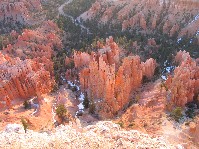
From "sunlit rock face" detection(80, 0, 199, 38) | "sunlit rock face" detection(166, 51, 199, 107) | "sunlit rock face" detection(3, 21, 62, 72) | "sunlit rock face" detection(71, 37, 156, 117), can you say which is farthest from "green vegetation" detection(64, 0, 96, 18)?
"sunlit rock face" detection(166, 51, 199, 107)

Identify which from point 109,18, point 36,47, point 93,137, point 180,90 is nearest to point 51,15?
point 109,18

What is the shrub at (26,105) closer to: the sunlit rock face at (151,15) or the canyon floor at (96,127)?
the canyon floor at (96,127)

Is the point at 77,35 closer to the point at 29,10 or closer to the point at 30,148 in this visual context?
the point at 29,10

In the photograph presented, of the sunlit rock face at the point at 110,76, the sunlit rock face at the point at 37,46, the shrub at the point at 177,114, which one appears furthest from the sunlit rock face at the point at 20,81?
the shrub at the point at 177,114

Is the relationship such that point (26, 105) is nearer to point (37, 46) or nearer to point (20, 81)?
point (20, 81)

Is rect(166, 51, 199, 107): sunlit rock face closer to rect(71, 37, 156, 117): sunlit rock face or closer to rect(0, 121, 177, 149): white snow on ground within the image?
rect(71, 37, 156, 117): sunlit rock face

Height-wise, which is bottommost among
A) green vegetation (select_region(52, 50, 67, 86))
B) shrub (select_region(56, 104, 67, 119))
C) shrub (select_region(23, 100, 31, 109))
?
shrub (select_region(23, 100, 31, 109))
